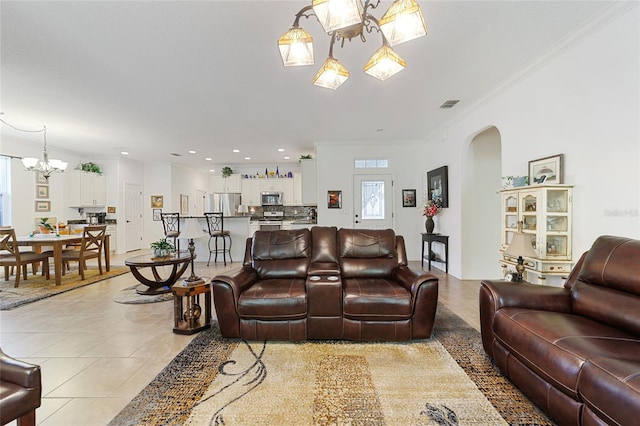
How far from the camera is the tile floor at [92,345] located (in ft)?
5.71

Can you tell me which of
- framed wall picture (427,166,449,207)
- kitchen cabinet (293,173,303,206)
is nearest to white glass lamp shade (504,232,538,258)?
framed wall picture (427,166,449,207)

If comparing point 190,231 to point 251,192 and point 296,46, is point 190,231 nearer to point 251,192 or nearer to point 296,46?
point 296,46

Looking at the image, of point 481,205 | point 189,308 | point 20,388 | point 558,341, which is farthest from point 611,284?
point 189,308

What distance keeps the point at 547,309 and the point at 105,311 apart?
4.42 meters

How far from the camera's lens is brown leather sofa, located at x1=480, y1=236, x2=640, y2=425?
1.23 m

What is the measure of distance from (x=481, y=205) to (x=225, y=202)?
6926mm

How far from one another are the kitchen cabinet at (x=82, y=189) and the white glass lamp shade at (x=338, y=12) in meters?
8.15

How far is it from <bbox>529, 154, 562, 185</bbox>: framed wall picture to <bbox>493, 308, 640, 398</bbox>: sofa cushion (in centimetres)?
148

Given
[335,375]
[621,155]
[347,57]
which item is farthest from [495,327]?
[347,57]

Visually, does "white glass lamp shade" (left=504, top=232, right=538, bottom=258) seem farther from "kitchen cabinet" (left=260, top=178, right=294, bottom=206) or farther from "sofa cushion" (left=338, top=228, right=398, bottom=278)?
"kitchen cabinet" (left=260, top=178, right=294, bottom=206)

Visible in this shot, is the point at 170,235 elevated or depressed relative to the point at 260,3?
depressed

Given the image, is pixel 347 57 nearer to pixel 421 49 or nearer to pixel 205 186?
pixel 421 49

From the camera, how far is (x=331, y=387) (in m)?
1.85

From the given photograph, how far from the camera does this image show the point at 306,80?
10.7 feet
